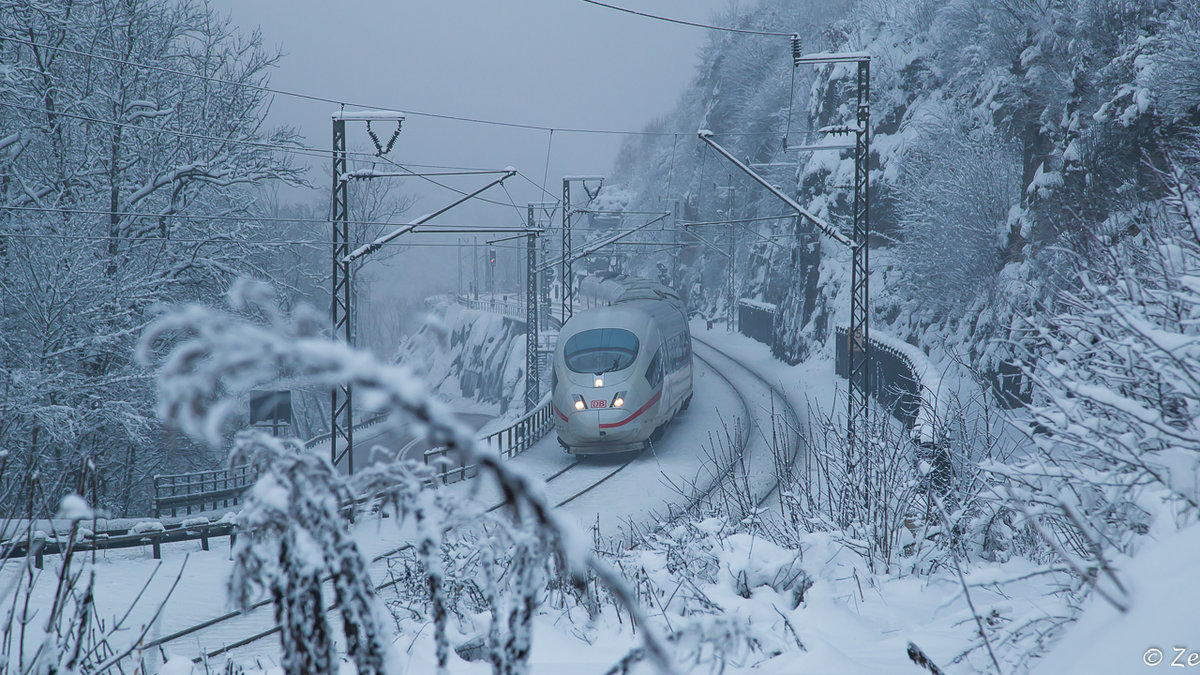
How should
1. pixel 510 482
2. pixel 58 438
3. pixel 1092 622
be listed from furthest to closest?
pixel 58 438 → pixel 1092 622 → pixel 510 482

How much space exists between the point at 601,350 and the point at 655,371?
1567mm

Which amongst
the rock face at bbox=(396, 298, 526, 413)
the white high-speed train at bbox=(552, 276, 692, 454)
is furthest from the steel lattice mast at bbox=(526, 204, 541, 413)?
the rock face at bbox=(396, 298, 526, 413)

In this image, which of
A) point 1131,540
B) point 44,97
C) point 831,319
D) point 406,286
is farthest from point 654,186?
point 406,286

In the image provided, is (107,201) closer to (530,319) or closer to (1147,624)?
(530,319)

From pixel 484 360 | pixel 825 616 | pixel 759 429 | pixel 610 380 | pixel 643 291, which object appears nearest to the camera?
pixel 825 616

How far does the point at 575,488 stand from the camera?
16.7 meters

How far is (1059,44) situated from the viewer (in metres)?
19.8

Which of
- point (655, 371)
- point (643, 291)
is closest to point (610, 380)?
point (655, 371)

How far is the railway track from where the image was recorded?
334 inches

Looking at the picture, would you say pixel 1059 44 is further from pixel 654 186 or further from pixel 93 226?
pixel 654 186

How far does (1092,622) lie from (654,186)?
88331 millimetres

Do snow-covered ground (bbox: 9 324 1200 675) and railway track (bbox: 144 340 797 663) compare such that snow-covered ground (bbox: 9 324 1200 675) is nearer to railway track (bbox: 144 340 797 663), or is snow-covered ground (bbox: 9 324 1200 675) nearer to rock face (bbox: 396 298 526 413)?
railway track (bbox: 144 340 797 663)

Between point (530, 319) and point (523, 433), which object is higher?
point (530, 319)

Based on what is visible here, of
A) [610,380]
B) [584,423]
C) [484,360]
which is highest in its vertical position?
[610,380]
